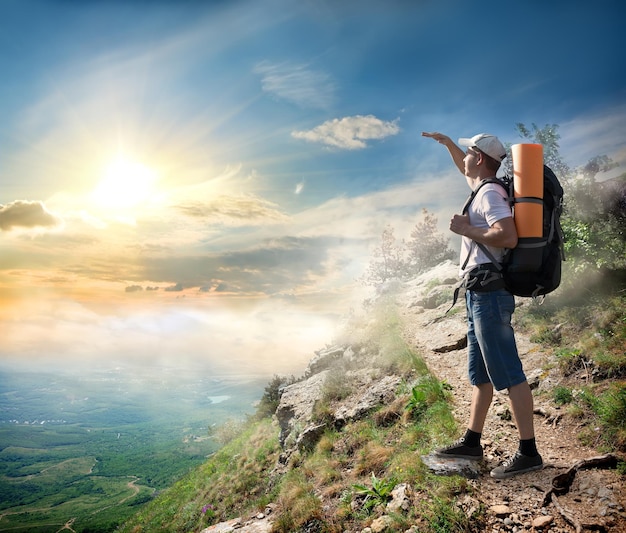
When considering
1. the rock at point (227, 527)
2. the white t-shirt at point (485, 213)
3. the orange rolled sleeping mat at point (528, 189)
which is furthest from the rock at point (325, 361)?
the orange rolled sleeping mat at point (528, 189)

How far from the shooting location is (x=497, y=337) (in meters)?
3.72

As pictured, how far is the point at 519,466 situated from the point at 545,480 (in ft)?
0.85

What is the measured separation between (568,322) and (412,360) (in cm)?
462

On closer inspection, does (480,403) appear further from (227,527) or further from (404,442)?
(227,527)

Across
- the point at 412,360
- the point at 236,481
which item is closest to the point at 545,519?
the point at 412,360

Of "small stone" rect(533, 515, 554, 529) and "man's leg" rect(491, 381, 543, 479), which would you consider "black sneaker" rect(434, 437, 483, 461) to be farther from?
"small stone" rect(533, 515, 554, 529)

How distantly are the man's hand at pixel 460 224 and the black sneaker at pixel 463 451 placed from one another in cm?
264

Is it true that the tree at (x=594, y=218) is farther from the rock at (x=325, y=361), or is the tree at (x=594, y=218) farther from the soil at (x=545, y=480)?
the rock at (x=325, y=361)

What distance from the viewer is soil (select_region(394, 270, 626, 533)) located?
10.5 feet

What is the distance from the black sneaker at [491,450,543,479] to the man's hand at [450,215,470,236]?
2571 mm

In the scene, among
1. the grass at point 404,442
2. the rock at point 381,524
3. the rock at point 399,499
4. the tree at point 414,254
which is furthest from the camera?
the tree at point 414,254

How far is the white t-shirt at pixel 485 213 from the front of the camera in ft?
11.8

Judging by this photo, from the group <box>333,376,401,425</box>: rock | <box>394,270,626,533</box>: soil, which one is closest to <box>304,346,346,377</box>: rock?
<box>333,376,401,425</box>: rock

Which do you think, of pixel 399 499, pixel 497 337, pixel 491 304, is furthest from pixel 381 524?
pixel 491 304
